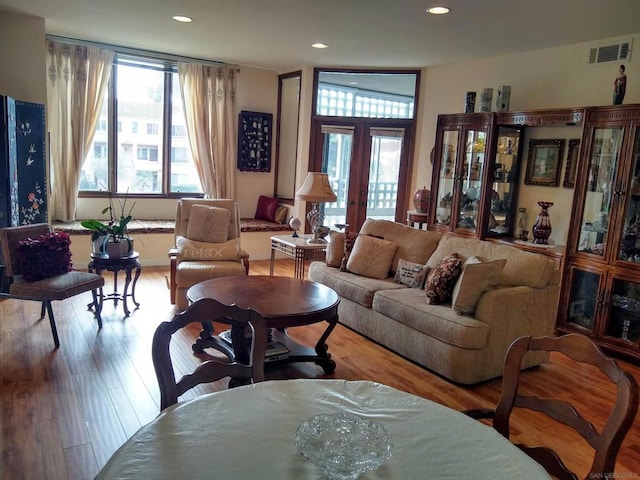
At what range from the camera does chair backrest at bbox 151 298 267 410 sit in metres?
1.52

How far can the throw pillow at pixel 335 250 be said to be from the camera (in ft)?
14.8

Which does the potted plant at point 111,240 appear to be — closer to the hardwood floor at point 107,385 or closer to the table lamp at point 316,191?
the hardwood floor at point 107,385

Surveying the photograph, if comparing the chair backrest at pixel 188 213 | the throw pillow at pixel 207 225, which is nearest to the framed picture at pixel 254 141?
the chair backrest at pixel 188 213

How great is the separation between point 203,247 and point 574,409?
3.74 meters

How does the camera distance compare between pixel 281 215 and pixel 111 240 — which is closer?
pixel 111 240

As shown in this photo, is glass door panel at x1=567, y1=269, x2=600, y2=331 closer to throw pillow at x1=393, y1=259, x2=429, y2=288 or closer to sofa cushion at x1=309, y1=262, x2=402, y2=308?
throw pillow at x1=393, y1=259, x2=429, y2=288

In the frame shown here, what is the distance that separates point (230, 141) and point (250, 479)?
20.1ft

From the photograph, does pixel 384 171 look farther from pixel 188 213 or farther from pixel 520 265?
pixel 520 265

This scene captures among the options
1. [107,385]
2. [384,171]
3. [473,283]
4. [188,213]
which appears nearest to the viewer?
[107,385]

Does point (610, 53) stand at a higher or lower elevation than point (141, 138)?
higher

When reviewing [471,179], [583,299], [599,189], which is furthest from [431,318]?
[471,179]

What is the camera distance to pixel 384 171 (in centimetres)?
664

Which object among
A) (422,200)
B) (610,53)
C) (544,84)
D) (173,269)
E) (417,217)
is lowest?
(173,269)

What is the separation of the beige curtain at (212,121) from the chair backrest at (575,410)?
5744mm
